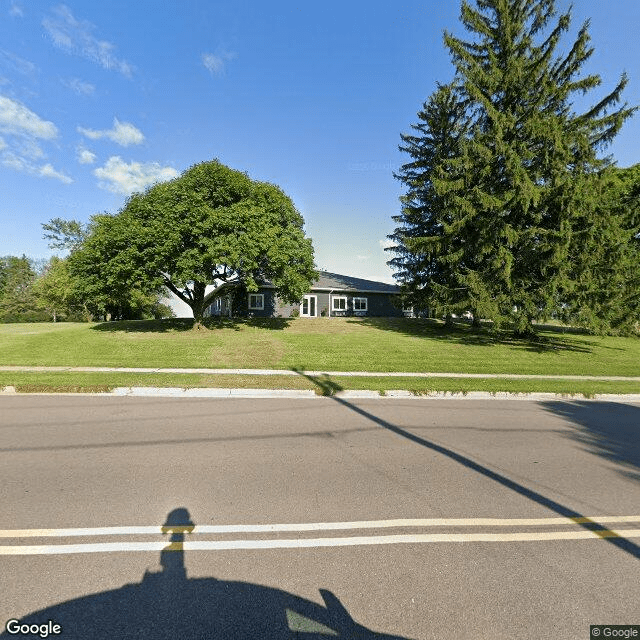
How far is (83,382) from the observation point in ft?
30.3

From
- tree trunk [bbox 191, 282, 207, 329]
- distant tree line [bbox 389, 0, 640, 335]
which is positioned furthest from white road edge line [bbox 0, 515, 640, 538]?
tree trunk [bbox 191, 282, 207, 329]

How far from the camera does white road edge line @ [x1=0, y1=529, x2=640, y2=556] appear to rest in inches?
113

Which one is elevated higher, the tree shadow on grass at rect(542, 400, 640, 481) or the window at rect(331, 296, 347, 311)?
the window at rect(331, 296, 347, 311)

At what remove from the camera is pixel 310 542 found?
3039 mm

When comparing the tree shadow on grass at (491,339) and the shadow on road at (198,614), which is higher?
the tree shadow on grass at (491,339)

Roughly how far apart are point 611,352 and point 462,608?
20.0 metres

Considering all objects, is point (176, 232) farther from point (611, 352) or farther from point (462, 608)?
point (611, 352)

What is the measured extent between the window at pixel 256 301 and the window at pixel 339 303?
686cm

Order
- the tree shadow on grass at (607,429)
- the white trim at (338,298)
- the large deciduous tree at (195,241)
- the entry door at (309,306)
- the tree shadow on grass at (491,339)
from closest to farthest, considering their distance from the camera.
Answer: the tree shadow on grass at (607,429), the large deciduous tree at (195,241), the tree shadow on grass at (491,339), the entry door at (309,306), the white trim at (338,298)

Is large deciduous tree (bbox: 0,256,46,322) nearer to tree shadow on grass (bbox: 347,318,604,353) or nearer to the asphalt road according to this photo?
tree shadow on grass (bbox: 347,318,604,353)

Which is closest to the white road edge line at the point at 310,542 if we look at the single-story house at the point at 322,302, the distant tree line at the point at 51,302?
the single-story house at the point at 322,302

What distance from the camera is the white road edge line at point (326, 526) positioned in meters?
3.09

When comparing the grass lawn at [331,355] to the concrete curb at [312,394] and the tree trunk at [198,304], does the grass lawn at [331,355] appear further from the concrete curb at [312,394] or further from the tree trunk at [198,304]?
the tree trunk at [198,304]

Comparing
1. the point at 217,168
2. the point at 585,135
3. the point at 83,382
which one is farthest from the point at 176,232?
the point at 585,135
